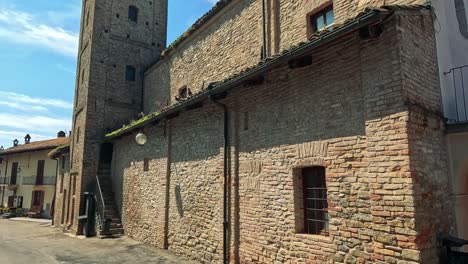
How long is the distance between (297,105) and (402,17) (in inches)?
89.6

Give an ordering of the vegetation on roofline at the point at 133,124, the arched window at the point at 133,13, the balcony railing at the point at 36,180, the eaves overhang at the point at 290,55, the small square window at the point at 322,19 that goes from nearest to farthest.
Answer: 1. the eaves overhang at the point at 290,55
2. the small square window at the point at 322,19
3. the vegetation on roofline at the point at 133,124
4. the arched window at the point at 133,13
5. the balcony railing at the point at 36,180

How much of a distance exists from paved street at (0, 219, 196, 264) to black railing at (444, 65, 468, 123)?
7.29 meters

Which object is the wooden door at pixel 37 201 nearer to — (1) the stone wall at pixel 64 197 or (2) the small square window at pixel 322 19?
(1) the stone wall at pixel 64 197

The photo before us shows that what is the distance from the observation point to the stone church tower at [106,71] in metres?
16.0

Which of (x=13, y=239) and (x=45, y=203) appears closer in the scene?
(x=13, y=239)

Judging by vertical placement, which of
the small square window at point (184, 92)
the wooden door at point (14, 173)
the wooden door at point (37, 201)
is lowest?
the wooden door at point (37, 201)

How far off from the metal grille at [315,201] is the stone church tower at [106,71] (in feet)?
40.2

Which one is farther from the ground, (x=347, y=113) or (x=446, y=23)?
(x=446, y=23)

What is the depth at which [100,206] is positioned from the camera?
14.7 m

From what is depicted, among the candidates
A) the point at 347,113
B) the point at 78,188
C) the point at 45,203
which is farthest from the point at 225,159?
the point at 45,203

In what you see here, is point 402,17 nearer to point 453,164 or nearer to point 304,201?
point 453,164

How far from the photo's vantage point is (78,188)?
1567cm

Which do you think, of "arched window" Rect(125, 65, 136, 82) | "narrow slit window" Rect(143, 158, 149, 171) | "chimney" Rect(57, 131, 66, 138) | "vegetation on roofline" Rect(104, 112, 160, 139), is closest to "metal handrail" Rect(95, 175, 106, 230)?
"vegetation on roofline" Rect(104, 112, 160, 139)

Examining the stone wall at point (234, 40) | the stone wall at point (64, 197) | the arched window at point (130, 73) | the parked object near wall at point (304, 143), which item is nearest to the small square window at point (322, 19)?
the parked object near wall at point (304, 143)
